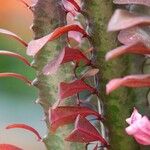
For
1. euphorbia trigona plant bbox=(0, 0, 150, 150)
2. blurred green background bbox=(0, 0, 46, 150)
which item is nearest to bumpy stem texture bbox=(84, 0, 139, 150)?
euphorbia trigona plant bbox=(0, 0, 150, 150)

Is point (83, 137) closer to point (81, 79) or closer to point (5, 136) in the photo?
point (81, 79)

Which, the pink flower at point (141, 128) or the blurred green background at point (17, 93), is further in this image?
the blurred green background at point (17, 93)

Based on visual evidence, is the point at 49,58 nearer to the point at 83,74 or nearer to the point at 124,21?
the point at 83,74

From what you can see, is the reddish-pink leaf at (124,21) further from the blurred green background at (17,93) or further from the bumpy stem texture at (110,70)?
the blurred green background at (17,93)

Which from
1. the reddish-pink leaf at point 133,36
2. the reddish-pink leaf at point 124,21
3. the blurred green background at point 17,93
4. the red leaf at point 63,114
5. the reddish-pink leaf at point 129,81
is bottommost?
the blurred green background at point 17,93

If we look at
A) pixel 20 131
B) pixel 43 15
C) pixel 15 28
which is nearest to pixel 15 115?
pixel 20 131

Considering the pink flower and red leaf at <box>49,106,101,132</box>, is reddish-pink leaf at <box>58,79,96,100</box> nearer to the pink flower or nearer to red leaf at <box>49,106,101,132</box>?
red leaf at <box>49,106,101,132</box>

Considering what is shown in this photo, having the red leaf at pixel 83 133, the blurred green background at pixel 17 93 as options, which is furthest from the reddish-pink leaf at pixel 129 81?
the blurred green background at pixel 17 93
